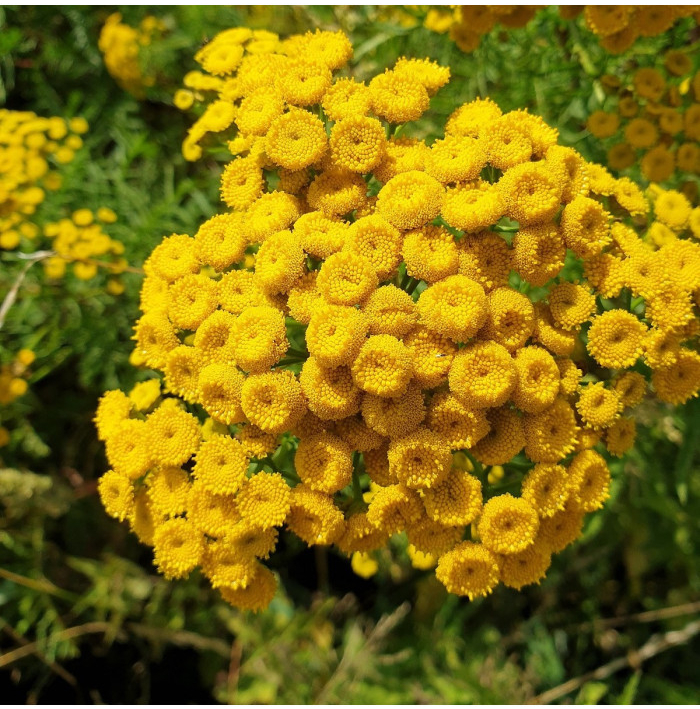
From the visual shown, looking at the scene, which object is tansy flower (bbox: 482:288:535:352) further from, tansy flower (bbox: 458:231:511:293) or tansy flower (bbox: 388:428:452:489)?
tansy flower (bbox: 388:428:452:489)

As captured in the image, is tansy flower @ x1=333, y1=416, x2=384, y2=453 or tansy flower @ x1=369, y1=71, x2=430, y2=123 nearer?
tansy flower @ x1=333, y1=416, x2=384, y2=453

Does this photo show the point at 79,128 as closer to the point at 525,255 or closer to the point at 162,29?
the point at 162,29

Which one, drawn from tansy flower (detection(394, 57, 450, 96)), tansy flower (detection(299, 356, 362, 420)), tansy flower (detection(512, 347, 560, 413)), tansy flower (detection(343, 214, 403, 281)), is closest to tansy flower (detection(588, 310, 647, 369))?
tansy flower (detection(512, 347, 560, 413))

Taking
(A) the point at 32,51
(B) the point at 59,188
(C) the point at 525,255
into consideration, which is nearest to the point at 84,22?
(A) the point at 32,51

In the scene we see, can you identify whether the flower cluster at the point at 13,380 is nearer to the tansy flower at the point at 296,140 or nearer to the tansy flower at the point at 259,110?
the tansy flower at the point at 259,110

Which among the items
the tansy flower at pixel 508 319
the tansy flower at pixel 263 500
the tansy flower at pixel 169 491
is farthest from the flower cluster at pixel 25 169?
the tansy flower at pixel 508 319
